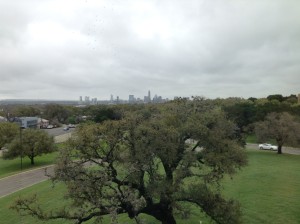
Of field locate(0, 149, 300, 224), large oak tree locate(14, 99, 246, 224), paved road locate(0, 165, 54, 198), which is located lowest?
paved road locate(0, 165, 54, 198)

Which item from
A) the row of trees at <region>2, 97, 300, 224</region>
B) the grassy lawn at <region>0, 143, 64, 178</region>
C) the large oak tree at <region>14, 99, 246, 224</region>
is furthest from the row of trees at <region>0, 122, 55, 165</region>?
the large oak tree at <region>14, 99, 246, 224</region>

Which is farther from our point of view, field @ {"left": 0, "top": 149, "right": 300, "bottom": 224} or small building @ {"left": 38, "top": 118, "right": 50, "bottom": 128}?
small building @ {"left": 38, "top": 118, "right": 50, "bottom": 128}

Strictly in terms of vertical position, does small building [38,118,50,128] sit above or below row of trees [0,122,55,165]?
below

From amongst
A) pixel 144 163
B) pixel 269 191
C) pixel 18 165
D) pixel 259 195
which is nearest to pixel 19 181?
pixel 18 165

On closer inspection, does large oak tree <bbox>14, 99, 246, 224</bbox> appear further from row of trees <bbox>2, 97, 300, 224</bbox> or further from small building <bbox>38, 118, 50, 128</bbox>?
small building <bbox>38, 118, 50, 128</bbox>

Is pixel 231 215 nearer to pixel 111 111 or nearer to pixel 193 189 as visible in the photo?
pixel 193 189

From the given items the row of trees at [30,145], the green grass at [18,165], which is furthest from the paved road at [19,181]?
the row of trees at [30,145]
